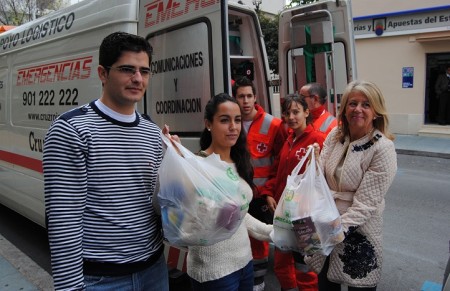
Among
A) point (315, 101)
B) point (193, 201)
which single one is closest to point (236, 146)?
point (193, 201)

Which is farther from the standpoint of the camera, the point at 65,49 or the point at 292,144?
the point at 65,49

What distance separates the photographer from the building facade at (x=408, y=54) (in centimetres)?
1252

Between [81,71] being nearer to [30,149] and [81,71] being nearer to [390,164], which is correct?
[30,149]

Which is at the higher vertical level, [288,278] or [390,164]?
[390,164]

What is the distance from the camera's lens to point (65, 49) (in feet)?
12.4

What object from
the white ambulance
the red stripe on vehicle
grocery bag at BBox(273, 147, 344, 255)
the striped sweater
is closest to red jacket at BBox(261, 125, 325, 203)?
the white ambulance

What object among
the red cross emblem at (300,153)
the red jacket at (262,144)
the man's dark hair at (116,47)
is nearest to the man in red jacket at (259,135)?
the red jacket at (262,144)

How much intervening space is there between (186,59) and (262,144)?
92cm

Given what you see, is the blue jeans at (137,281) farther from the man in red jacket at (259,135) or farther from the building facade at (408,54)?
the building facade at (408,54)

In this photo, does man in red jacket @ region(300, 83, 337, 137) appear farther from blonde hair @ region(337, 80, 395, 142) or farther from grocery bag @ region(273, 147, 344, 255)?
grocery bag @ region(273, 147, 344, 255)

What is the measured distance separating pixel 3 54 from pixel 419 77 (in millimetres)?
11895

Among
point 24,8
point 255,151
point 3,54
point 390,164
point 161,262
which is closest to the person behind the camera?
point 161,262

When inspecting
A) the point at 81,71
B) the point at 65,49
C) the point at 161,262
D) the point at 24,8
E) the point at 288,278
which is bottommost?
the point at 288,278

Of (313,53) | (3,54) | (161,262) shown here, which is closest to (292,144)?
(161,262)
